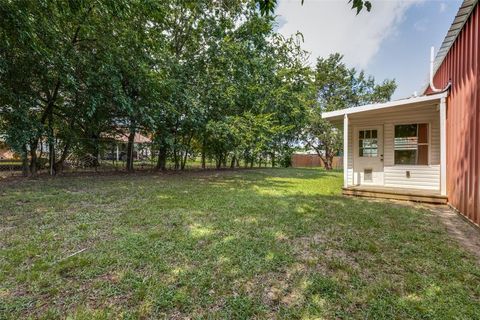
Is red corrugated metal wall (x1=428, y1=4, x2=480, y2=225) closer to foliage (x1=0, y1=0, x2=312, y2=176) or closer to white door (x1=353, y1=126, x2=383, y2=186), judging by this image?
white door (x1=353, y1=126, x2=383, y2=186)

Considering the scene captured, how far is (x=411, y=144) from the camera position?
6.70 m

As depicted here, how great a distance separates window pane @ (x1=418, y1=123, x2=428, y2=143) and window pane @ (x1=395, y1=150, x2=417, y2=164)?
1.09ft

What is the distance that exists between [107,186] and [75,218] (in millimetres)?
3166

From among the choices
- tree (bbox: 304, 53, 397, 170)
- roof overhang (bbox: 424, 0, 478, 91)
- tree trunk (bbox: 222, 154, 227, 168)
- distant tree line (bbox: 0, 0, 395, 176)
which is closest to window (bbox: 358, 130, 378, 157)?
roof overhang (bbox: 424, 0, 478, 91)

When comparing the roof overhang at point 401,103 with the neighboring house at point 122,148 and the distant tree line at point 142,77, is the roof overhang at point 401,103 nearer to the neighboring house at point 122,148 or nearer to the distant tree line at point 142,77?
the distant tree line at point 142,77

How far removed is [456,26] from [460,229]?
3510mm

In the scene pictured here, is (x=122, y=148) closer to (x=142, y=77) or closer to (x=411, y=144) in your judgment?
(x=142, y=77)

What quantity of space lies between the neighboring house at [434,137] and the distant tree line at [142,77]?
4.51 metres

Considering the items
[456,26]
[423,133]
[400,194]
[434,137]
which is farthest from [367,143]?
[456,26]

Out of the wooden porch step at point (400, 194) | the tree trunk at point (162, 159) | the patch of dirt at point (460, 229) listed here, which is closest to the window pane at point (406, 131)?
the wooden porch step at point (400, 194)

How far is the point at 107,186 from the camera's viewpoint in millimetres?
6754

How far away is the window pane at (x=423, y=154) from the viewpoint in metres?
6.49

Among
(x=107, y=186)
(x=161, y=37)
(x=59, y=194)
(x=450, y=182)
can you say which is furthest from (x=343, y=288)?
(x=161, y=37)

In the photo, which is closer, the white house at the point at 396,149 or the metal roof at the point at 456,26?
the metal roof at the point at 456,26
